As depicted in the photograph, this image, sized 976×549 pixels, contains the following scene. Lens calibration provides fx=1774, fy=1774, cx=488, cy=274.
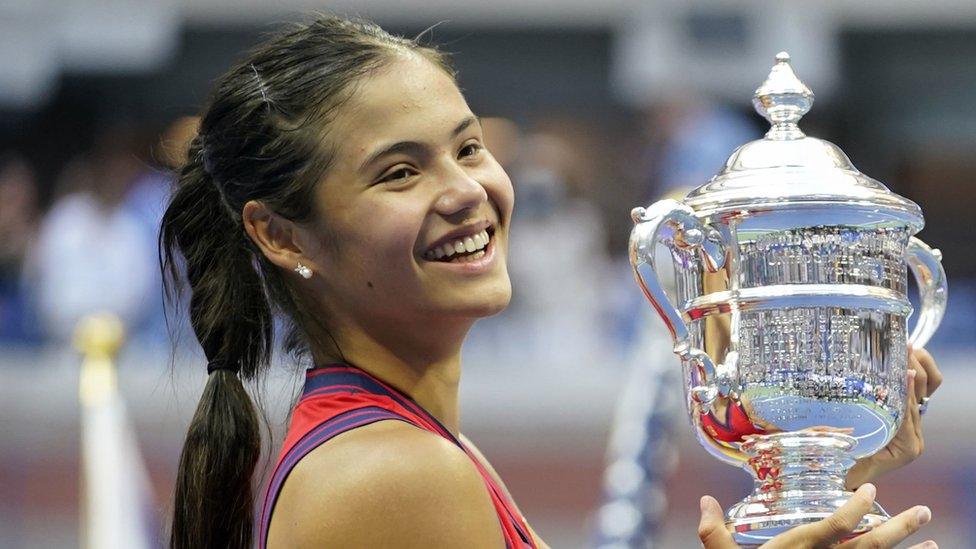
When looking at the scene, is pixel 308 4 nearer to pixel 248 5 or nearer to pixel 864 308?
pixel 248 5

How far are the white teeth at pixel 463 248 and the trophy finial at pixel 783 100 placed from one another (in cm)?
36

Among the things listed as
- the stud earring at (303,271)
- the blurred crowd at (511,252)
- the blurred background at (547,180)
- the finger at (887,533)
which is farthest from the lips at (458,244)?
the blurred crowd at (511,252)

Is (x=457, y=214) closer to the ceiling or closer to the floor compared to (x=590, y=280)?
closer to the floor

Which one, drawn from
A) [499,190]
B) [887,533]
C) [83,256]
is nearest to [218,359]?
[499,190]

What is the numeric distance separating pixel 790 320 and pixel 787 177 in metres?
0.16

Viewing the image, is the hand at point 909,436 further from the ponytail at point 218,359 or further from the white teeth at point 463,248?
the ponytail at point 218,359

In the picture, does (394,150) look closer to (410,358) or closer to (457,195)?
(457,195)

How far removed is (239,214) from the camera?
1.95m

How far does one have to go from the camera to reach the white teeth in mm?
1837

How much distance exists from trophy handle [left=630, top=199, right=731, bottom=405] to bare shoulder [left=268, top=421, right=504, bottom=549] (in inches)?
10.8

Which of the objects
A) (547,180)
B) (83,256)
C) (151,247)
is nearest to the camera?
(151,247)

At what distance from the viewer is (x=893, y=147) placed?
870 cm

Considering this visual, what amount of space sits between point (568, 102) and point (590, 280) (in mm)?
2836

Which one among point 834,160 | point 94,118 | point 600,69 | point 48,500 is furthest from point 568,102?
point 834,160
